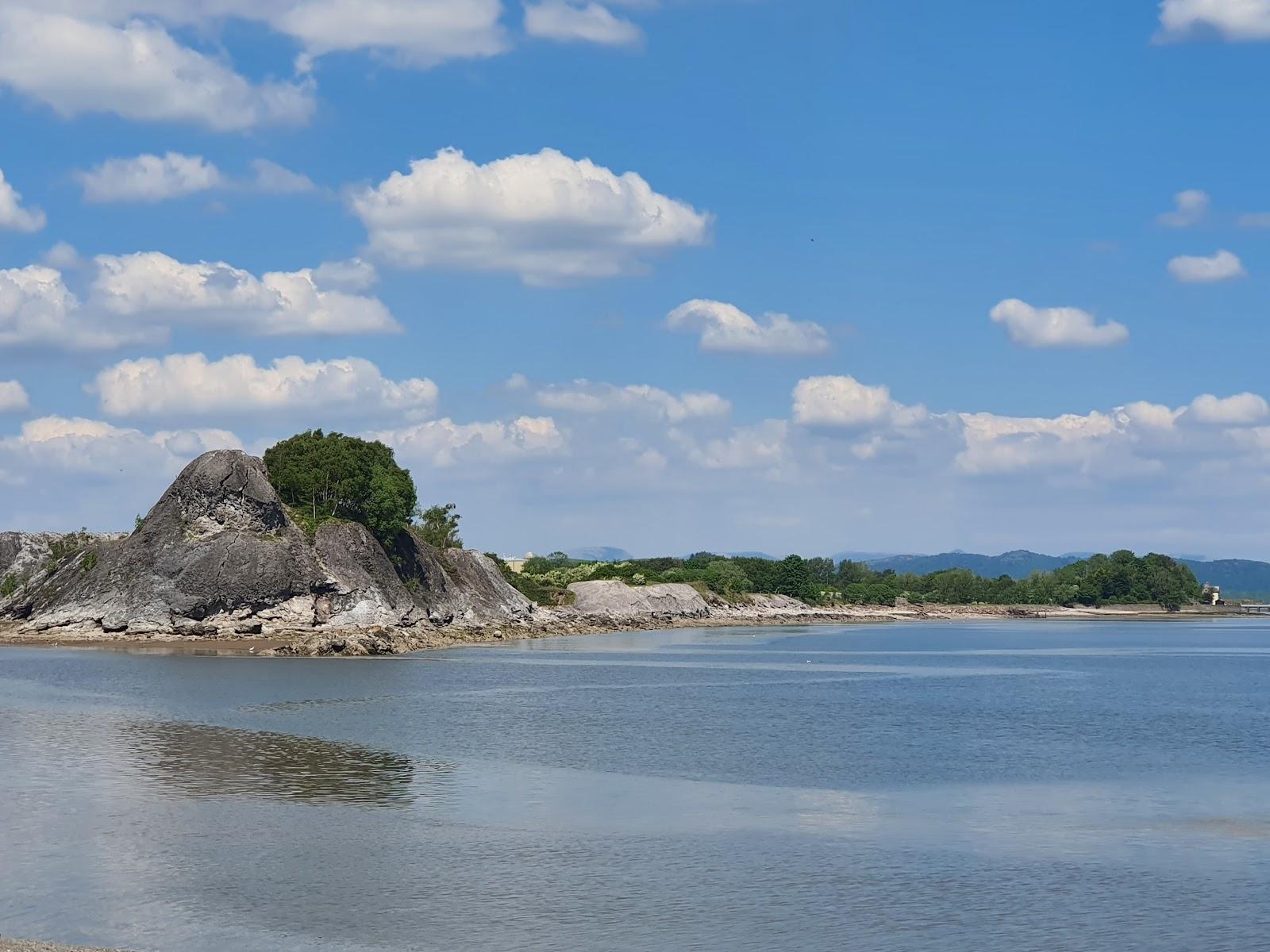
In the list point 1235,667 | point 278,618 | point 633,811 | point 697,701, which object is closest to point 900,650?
point 1235,667

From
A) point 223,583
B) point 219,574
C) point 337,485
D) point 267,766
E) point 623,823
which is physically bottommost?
point 623,823

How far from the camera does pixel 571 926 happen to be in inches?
898

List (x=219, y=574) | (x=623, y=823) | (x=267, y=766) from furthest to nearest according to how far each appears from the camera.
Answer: (x=219, y=574) → (x=267, y=766) → (x=623, y=823)

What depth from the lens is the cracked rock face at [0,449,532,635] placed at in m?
121

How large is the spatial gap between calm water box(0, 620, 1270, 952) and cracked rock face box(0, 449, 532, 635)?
49265 mm

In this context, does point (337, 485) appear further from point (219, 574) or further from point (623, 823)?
point (623, 823)

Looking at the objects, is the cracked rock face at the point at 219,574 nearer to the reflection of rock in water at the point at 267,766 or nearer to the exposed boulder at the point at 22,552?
the exposed boulder at the point at 22,552

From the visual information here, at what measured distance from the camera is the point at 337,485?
139000 millimetres

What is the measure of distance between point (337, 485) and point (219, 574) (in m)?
20.9

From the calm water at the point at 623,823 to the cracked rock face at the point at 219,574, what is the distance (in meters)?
49.3

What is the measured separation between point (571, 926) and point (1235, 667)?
112046mm

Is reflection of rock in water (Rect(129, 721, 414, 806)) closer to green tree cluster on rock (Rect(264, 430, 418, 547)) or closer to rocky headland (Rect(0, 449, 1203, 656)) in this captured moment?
rocky headland (Rect(0, 449, 1203, 656))

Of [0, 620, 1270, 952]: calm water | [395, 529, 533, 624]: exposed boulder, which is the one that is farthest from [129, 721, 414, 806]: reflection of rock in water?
[395, 529, 533, 624]: exposed boulder

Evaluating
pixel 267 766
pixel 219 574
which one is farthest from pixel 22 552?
pixel 267 766
